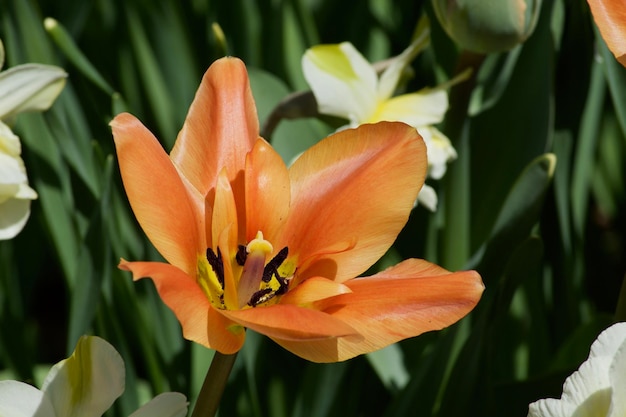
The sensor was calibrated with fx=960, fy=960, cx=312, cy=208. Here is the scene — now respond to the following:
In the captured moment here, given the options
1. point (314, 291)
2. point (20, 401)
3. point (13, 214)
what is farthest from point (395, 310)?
point (13, 214)

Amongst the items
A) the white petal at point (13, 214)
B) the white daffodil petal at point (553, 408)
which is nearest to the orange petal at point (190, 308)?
the white daffodil petal at point (553, 408)

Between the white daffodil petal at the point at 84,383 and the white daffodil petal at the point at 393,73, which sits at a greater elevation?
the white daffodil petal at the point at 393,73

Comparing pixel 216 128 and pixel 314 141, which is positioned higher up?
pixel 216 128

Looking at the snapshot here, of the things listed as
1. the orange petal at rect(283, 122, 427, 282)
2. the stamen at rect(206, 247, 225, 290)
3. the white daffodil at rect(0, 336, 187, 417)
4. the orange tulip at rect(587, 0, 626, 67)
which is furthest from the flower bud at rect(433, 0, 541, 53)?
the white daffodil at rect(0, 336, 187, 417)

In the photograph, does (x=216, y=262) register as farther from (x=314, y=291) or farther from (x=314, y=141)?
(x=314, y=141)

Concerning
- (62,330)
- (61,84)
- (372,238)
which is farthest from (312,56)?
(62,330)

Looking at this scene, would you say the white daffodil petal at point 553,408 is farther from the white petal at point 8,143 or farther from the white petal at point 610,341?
the white petal at point 8,143
